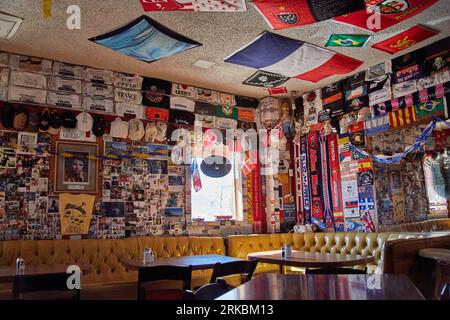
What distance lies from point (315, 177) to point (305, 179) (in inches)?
9.0

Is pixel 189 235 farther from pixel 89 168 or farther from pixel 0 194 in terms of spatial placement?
pixel 0 194

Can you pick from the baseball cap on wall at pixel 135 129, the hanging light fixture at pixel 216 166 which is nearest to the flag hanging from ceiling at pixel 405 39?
the hanging light fixture at pixel 216 166

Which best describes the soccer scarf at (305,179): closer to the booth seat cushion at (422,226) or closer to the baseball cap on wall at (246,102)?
the baseball cap on wall at (246,102)

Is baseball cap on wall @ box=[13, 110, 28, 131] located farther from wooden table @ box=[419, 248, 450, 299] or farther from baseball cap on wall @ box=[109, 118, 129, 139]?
wooden table @ box=[419, 248, 450, 299]

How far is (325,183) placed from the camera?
630 cm

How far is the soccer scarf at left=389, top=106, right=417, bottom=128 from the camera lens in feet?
16.8

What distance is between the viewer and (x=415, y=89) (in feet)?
16.7

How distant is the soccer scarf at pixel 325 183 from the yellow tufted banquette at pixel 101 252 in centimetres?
199

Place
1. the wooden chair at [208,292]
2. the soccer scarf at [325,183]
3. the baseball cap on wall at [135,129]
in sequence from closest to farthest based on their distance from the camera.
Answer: the wooden chair at [208,292]
the baseball cap on wall at [135,129]
the soccer scarf at [325,183]

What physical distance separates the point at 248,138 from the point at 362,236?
2.54 m

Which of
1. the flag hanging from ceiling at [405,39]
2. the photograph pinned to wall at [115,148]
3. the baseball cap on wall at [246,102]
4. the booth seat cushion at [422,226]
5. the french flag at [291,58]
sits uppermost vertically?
the flag hanging from ceiling at [405,39]

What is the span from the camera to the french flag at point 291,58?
4.67 meters

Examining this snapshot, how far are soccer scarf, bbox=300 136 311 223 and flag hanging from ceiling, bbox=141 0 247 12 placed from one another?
3.36 m

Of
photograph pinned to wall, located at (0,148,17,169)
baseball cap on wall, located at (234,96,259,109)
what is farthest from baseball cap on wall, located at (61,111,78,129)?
baseball cap on wall, located at (234,96,259,109)
